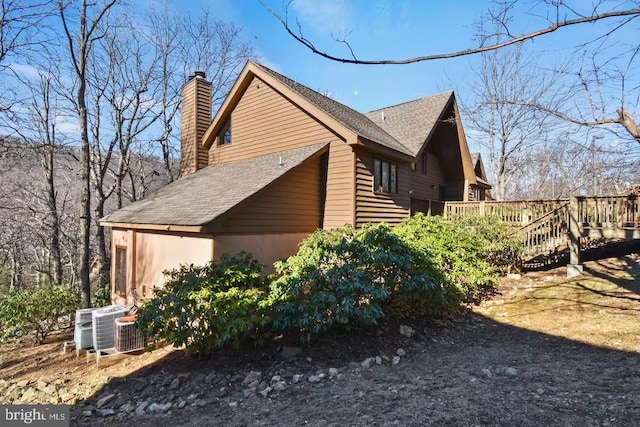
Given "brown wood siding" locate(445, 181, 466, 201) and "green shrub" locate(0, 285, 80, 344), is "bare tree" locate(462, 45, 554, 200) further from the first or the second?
"green shrub" locate(0, 285, 80, 344)

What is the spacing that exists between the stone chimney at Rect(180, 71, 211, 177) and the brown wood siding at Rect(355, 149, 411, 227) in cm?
745

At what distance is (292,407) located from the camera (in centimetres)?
360

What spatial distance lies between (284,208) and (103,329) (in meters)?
4.96

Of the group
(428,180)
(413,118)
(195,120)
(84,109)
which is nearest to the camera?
(84,109)

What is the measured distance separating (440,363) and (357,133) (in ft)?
20.5

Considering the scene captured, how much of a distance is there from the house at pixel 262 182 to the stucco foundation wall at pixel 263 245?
0.03m

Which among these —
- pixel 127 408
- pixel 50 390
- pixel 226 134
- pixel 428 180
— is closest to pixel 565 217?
pixel 428 180

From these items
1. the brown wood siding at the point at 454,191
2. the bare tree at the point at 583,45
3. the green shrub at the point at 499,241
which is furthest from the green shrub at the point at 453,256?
the brown wood siding at the point at 454,191

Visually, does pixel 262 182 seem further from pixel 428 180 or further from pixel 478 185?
pixel 478 185

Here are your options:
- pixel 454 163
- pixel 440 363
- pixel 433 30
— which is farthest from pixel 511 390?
pixel 454 163

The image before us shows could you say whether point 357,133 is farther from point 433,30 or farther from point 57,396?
point 57,396

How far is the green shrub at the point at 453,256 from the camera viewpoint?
6950 millimetres

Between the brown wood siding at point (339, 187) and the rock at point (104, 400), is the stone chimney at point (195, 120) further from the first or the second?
the rock at point (104, 400)

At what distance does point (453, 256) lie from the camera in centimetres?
742
